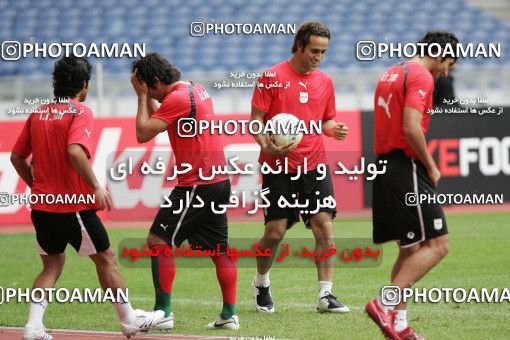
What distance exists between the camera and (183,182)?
785 centimetres

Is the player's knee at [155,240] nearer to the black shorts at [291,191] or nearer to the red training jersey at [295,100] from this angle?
the black shorts at [291,191]

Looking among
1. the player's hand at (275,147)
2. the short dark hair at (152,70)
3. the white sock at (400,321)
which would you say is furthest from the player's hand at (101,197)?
the white sock at (400,321)

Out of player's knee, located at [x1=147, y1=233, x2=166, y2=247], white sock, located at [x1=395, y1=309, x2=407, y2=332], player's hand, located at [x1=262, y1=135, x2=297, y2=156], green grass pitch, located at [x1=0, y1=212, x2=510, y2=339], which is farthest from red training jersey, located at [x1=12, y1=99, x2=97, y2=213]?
white sock, located at [x1=395, y1=309, x2=407, y2=332]

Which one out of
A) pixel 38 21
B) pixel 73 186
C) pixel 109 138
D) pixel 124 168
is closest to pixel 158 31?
pixel 38 21

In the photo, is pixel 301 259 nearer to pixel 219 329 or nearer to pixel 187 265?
pixel 187 265

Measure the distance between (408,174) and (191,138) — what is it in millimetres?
1697

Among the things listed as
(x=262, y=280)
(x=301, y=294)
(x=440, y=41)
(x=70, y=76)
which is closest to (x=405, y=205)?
(x=440, y=41)

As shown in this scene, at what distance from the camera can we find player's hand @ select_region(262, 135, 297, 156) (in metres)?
8.29

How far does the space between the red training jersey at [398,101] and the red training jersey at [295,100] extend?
5.12 ft

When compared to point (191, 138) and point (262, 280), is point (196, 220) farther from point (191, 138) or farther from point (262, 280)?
point (262, 280)

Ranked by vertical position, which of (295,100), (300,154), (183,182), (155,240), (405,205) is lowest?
(155,240)

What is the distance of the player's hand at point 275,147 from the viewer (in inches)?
326

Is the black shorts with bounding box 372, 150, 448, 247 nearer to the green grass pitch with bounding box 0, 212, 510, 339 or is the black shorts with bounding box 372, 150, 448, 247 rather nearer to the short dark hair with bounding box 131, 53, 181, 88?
the green grass pitch with bounding box 0, 212, 510, 339

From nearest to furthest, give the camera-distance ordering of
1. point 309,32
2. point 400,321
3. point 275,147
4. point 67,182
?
1. point 400,321
2. point 67,182
3. point 275,147
4. point 309,32
